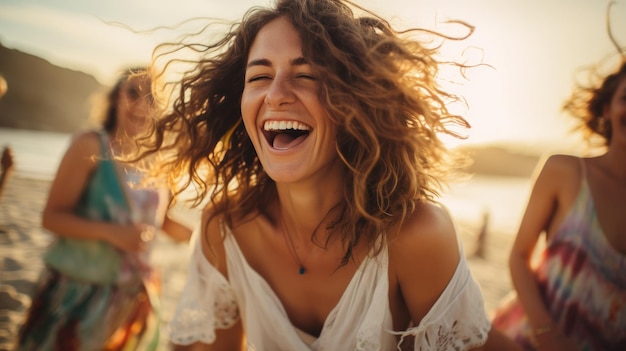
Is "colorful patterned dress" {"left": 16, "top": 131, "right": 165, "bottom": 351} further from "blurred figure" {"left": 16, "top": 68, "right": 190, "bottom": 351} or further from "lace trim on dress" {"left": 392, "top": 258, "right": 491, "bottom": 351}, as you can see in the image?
"lace trim on dress" {"left": 392, "top": 258, "right": 491, "bottom": 351}

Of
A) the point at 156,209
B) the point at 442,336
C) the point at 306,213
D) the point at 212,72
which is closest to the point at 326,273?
the point at 306,213

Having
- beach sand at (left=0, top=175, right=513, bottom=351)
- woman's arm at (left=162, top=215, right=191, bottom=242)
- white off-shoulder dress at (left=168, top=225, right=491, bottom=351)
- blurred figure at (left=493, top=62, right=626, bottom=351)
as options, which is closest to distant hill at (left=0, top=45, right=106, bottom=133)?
beach sand at (left=0, top=175, right=513, bottom=351)

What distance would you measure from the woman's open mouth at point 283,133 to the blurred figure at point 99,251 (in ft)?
3.37

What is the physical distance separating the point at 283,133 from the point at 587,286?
197 centimetres

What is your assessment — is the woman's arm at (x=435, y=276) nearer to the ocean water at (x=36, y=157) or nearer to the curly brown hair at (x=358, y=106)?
the curly brown hair at (x=358, y=106)

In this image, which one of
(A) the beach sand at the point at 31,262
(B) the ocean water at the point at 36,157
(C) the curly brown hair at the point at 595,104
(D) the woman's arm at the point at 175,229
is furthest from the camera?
(B) the ocean water at the point at 36,157

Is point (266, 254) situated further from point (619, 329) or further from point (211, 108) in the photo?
point (619, 329)

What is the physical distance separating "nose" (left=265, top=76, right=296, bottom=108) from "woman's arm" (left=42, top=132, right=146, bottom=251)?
152 centimetres

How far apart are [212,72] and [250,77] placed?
0.53 m

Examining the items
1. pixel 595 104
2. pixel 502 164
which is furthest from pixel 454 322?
pixel 502 164

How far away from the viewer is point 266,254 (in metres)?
2.20

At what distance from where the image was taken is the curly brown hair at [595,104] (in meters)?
2.46

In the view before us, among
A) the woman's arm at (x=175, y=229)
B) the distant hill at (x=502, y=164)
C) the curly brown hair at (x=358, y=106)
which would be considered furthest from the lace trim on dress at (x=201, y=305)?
the distant hill at (x=502, y=164)

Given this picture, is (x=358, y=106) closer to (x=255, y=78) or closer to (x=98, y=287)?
(x=255, y=78)
